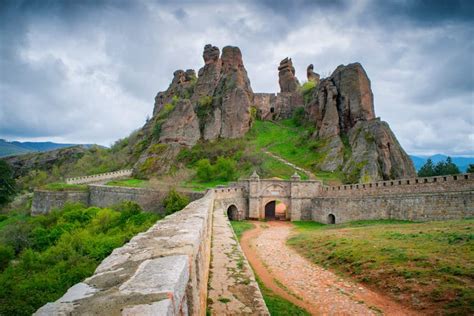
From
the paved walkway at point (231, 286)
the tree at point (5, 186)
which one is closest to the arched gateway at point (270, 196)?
the paved walkway at point (231, 286)

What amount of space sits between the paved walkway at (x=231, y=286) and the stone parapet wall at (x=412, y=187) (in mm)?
18442

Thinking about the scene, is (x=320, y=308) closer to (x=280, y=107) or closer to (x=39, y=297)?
(x=39, y=297)

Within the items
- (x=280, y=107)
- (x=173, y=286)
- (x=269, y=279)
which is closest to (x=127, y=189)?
(x=269, y=279)

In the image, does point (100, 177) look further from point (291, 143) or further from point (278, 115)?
point (278, 115)

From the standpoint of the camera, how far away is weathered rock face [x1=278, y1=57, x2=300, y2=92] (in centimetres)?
6631

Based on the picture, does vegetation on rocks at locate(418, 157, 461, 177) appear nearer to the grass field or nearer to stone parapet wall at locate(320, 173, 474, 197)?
stone parapet wall at locate(320, 173, 474, 197)

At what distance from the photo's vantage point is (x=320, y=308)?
901cm

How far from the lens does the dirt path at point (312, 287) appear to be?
889 centimetres

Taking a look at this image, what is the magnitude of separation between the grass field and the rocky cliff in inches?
800

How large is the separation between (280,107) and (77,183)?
39.3 metres

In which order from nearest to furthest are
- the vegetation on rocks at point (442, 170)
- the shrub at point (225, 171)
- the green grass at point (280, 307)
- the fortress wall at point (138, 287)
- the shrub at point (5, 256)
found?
the fortress wall at point (138, 287) → the green grass at point (280, 307) → the shrub at point (5, 256) → the shrub at point (225, 171) → the vegetation on rocks at point (442, 170)

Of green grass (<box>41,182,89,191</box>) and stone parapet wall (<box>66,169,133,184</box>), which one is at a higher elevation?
stone parapet wall (<box>66,169,133,184</box>)

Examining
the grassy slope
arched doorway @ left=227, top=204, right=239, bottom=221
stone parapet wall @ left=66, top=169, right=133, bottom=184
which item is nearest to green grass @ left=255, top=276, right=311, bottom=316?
the grassy slope

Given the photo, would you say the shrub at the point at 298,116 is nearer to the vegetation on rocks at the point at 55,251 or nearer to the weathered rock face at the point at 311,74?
the weathered rock face at the point at 311,74
